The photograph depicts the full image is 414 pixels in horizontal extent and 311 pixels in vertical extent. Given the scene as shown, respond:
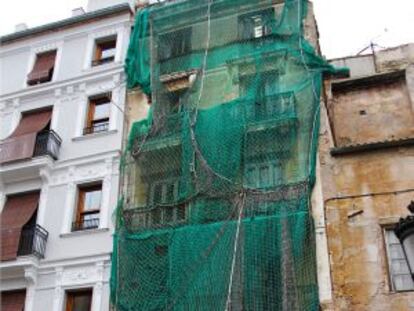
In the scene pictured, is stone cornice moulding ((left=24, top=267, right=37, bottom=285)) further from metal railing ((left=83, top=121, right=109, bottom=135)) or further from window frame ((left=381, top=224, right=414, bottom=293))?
window frame ((left=381, top=224, right=414, bottom=293))

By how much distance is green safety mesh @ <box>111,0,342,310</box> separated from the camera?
13.1 m

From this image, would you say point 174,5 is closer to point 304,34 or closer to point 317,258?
point 304,34

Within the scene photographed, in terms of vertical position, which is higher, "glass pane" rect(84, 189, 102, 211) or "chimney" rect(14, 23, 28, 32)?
"chimney" rect(14, 23, 28, 32)

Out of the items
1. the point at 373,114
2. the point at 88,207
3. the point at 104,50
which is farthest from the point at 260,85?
the point at 104,50

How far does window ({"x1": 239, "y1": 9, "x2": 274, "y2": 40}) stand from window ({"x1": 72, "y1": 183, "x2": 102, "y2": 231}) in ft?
20.1

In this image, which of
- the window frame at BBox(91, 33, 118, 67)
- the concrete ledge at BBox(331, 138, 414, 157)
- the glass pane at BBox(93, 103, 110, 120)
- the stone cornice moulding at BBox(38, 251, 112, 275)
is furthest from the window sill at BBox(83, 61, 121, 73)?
the concrete ledge at BBox(331, 138, 414, 157)

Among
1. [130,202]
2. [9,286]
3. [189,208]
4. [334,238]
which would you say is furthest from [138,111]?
[334,238]

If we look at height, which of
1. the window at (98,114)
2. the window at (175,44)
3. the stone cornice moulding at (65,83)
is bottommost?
the window at (98,114)

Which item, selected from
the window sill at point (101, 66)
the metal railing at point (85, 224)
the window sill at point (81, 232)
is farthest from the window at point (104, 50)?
the window sill at point (81, 232)

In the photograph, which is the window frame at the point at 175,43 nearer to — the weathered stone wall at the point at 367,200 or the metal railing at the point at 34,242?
the weathered stone wall at the point at 367,200

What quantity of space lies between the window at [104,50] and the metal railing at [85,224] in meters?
5.69

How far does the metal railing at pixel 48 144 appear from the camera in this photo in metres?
17.3

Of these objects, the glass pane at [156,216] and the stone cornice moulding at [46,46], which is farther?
the stone cornice moulding at [46,46]

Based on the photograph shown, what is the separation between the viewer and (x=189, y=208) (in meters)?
14.4
